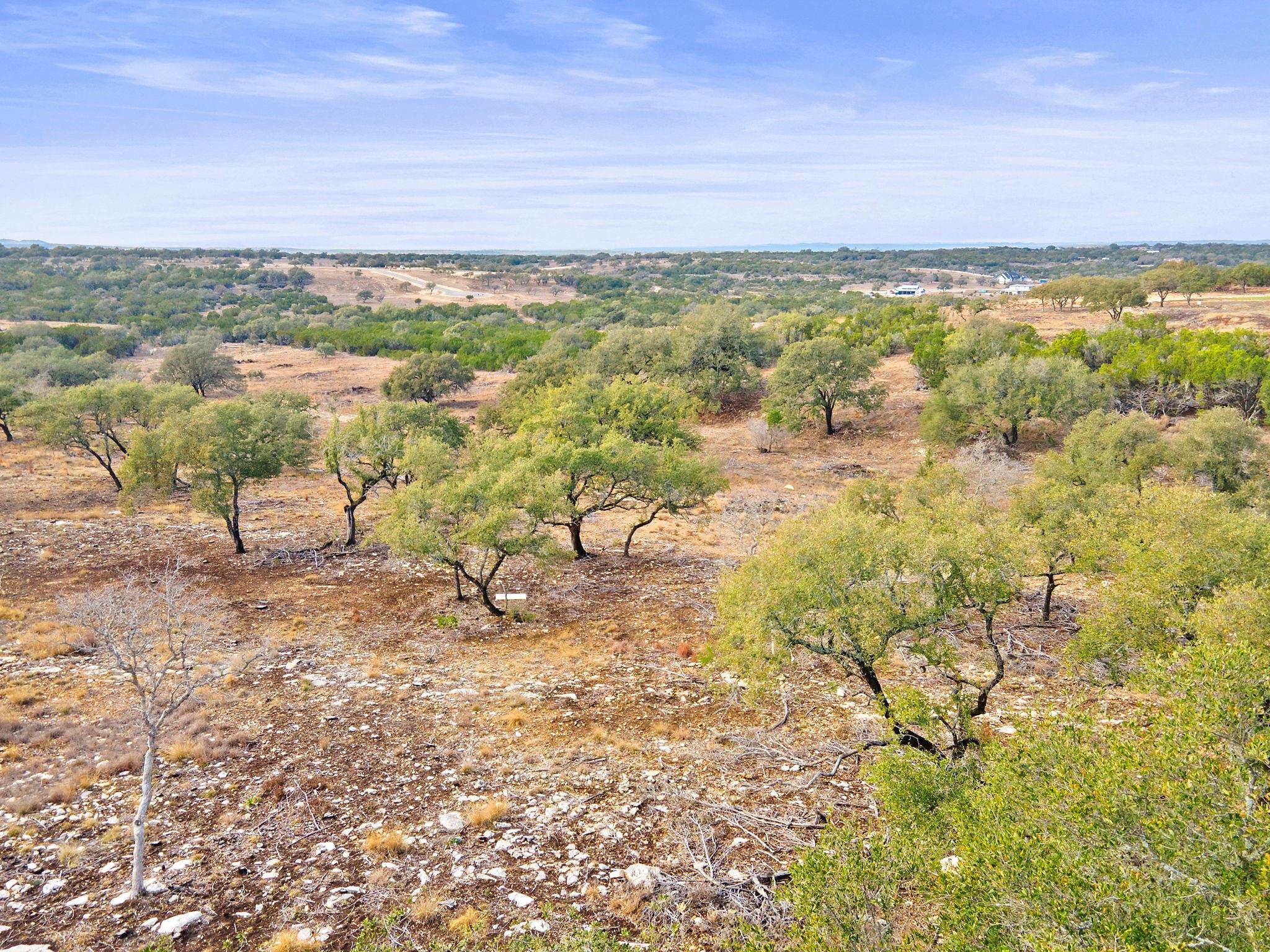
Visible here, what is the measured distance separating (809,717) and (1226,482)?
75.5 feet

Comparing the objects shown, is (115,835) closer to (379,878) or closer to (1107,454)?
(379,878)

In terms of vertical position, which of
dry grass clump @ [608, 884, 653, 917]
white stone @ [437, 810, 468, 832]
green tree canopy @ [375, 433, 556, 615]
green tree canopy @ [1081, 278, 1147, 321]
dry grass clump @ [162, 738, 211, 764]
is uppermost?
green tree canopy @ [1081, 278, 1147, 321]

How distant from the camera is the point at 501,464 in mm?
24328

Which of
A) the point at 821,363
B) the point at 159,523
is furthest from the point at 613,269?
the point at 159,523

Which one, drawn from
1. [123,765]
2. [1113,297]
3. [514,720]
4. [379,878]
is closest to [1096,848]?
[379,878]

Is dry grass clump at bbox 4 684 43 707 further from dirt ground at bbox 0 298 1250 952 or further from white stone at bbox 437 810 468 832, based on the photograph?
white stone at bbox 437 810 468 832

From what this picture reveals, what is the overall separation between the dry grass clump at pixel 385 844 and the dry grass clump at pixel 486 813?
3.55 ft

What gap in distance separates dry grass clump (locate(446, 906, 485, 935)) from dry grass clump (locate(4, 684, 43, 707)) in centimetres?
1243

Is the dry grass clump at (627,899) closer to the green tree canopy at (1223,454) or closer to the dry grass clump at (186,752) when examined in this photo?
the dry grass clump at (186,752)

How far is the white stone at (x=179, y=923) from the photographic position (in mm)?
9547

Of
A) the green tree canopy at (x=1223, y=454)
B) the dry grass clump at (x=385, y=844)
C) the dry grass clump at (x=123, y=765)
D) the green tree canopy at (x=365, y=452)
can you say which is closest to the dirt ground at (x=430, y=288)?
the green tree canopy at (x=365, y=452)

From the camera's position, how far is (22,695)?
52.0ft

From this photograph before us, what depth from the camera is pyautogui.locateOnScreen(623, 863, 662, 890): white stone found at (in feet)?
34.0

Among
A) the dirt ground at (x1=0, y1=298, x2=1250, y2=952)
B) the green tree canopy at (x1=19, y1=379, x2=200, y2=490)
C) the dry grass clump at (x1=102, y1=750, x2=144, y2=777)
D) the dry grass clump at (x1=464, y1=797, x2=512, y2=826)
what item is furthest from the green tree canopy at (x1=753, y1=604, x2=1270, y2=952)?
the green tree canopy at (x1=19, y1=379, x2=200, y2=490)
